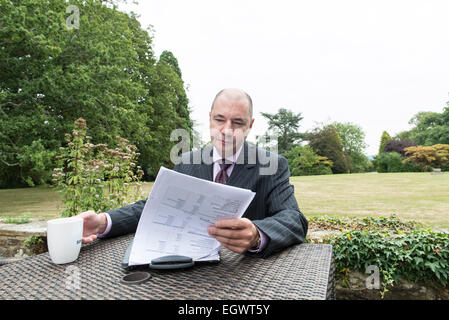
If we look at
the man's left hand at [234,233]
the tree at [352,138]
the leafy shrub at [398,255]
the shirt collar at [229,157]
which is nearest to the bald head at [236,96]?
the shirt collar at [229,157]

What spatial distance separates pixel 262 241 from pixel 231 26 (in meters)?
7.49

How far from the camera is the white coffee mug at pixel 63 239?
92cm

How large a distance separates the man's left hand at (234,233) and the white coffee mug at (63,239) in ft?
1.64

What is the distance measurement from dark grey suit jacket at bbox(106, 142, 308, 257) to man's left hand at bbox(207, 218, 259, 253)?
188 mm

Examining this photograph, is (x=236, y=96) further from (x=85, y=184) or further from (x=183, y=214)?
(x=85, y=184)

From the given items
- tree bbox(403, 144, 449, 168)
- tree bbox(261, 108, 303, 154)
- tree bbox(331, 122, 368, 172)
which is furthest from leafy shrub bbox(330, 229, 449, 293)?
tree bbox(331, 122, 368, 172)

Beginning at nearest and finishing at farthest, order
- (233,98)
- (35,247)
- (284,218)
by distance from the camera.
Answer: (284,218) < (233,98) < (35,247)

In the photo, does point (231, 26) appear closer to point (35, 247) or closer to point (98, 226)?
point (35, 247)

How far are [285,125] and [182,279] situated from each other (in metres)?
30.6

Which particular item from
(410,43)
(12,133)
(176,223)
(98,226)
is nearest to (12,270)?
(98,226)

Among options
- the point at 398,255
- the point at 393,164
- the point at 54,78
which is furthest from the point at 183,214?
the point at 393,164

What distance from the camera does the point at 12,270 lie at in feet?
3.04

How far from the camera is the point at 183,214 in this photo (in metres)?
0.87

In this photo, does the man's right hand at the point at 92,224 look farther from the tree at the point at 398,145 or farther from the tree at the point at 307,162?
the tree at the point at 398,145
